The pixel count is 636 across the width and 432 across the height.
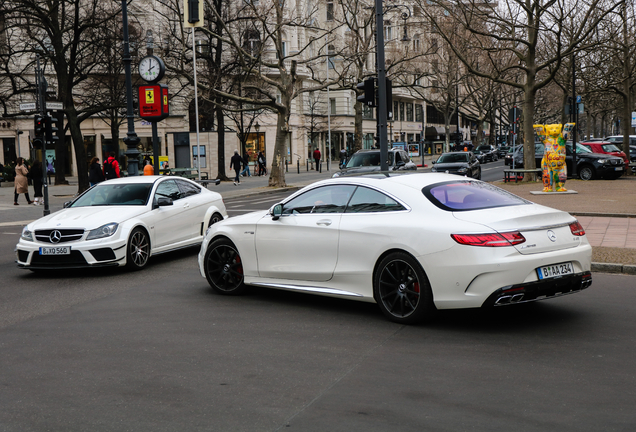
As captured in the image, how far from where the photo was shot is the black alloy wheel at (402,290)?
21.0ft

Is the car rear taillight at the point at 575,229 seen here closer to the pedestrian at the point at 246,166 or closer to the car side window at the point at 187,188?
the car side window at the point at 187,188

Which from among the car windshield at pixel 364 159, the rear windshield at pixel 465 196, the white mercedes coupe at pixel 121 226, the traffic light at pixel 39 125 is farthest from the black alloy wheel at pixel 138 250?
the car windshield at pixel 364 159

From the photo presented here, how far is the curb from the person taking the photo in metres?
9.27

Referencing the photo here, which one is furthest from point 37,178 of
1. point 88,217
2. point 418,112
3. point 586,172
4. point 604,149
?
point 418,112

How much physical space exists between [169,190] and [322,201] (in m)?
5.05

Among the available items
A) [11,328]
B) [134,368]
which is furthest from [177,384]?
[11,328]

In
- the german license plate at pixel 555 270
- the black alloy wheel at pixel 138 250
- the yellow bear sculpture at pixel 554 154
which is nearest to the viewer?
the german license plate at pixel 555 270

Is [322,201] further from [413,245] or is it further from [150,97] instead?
[150,97]

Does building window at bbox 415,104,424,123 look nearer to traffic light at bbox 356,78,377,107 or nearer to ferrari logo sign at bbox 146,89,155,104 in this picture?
ferrari logo sign at bbox 146,89,155,104

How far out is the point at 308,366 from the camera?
5.42 metres

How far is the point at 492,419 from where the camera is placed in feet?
13.9

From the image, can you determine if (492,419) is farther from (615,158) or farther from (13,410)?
(615,158)

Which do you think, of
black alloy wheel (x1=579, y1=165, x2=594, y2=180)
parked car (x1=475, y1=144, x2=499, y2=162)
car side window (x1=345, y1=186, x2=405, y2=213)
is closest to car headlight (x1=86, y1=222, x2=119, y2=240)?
car side window (x1=345, y1=186, x2=405, y2=213)

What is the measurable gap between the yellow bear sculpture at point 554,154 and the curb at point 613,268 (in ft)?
40.4
